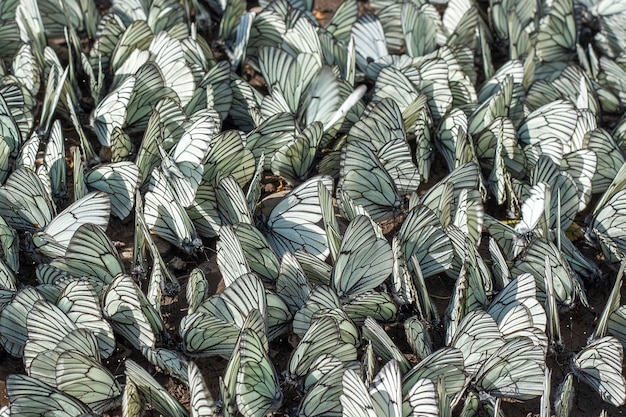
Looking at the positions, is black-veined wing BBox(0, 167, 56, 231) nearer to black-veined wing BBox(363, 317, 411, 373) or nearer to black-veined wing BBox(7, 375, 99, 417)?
black-veined wing BBox(7, 375, 99, 417)

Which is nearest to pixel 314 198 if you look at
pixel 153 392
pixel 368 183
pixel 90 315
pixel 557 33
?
pixel 368 183

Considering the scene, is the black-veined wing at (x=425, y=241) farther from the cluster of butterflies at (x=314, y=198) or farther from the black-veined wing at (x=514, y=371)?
the black-veined wing at (x=514, y=371)

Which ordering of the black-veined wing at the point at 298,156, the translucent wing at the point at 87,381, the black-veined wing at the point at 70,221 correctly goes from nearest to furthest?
the translucent wing at the point at 87,381, the black-veined wing at the point at 70,221, the black-veined wing at the point at 298,156

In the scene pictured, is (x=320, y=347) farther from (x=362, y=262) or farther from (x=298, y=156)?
(x=298, y=156)

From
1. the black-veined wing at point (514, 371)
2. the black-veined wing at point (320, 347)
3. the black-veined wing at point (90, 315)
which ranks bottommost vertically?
the black-veined wing at point (514, 371)

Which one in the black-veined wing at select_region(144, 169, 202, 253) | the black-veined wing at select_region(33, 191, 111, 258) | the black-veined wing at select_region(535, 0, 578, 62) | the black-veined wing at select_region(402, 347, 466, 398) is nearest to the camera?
the black-veined wing at select_region(402, 347, 466, 398)

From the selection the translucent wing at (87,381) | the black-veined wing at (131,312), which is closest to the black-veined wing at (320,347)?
the black-veined wing at (131,312)

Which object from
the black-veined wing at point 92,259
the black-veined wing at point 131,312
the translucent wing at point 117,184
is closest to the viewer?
the black-veined wing at point 131,312

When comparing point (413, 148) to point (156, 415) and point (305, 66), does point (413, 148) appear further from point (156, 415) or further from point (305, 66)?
point (156, 415)

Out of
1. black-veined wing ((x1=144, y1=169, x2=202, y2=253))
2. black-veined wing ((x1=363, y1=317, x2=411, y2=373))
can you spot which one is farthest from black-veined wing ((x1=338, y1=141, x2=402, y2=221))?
black-veined wing ((x1=363, y1=317, x2=411, y2=373))
